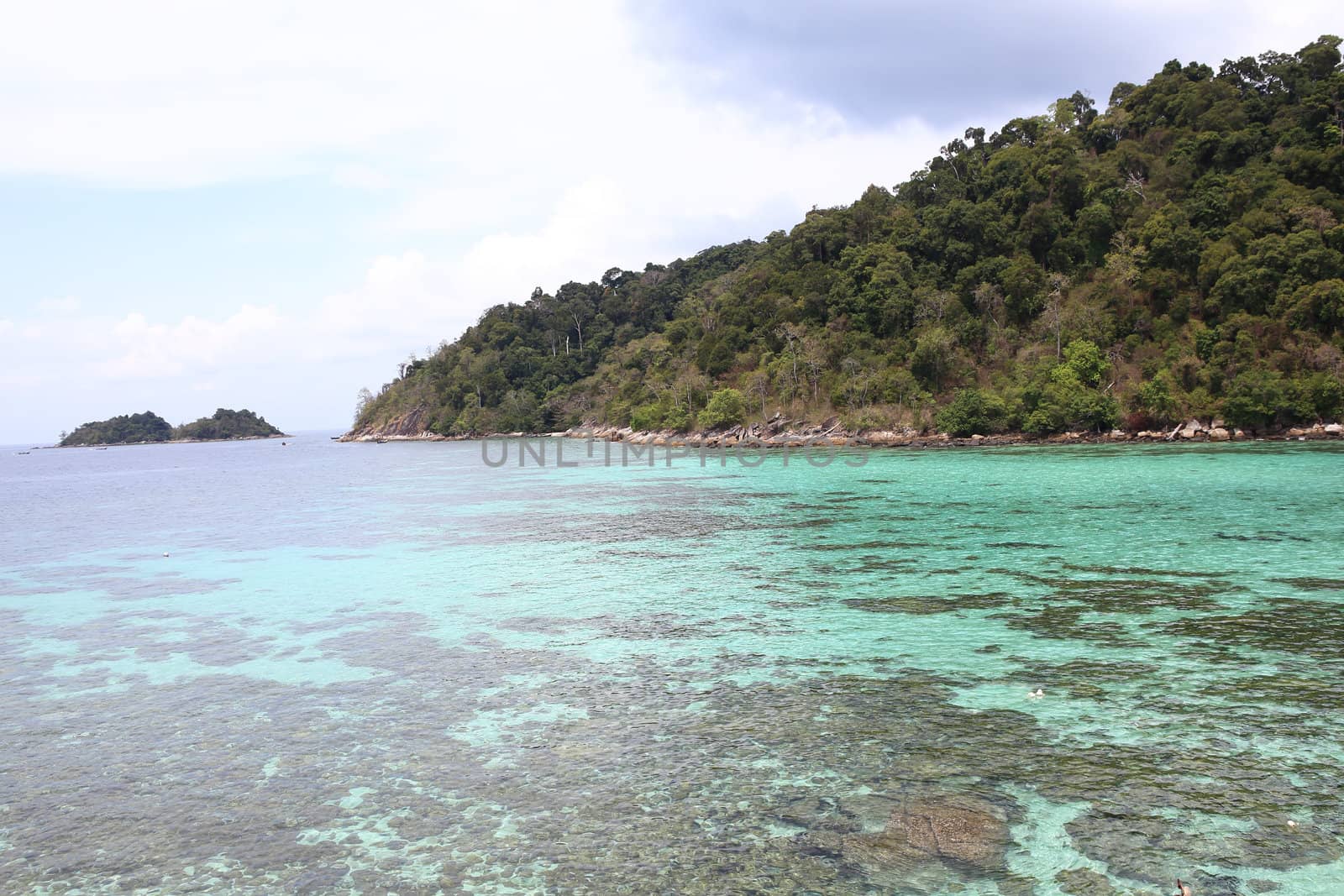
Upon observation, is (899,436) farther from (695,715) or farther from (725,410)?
(695,715)

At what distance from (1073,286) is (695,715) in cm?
7459

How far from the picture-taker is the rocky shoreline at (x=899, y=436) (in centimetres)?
5238

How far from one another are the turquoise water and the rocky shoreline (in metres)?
→ 37.1

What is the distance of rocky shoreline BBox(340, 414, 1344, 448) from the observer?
52.4 m

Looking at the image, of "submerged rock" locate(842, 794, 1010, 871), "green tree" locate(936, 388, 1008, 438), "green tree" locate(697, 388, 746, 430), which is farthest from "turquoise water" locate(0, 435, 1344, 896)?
"green tree" locate(697, 388, 746, 430)

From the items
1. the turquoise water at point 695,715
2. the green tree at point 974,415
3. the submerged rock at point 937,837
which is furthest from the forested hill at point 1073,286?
the submerged rock at point 937,837

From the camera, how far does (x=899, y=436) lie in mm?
68125

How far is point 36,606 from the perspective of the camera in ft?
53.3

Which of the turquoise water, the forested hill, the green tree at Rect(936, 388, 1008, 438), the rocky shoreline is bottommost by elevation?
the turquoise water

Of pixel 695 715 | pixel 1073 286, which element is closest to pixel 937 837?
pixel 695 715

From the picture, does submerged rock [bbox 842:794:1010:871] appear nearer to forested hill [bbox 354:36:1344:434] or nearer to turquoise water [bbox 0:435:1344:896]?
turquoise water [bbox 0:435:1344:896]

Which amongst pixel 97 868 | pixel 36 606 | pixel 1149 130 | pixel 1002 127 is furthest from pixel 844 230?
pixel 97 868

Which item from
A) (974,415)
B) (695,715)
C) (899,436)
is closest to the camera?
(695,715)

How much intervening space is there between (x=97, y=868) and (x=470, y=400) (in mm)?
129967
